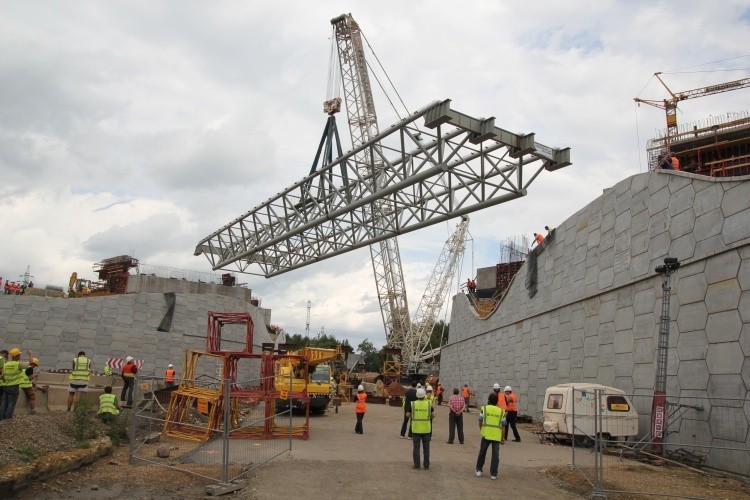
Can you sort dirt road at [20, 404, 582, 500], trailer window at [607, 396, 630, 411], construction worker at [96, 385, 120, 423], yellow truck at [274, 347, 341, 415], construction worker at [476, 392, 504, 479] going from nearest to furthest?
dirt road at [20, 404, 582, 500] → construction worker at [476, 392, 504, 479] → trailer window at [607, 396, 630, 411] → construction worker at [96, 385, 120, 423] → yellow truck at [274, 347, 341, 415]

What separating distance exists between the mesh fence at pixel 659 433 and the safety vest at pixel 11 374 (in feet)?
37.5

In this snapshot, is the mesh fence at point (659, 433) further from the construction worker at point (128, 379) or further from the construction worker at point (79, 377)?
the construction worker at point (79, 377)

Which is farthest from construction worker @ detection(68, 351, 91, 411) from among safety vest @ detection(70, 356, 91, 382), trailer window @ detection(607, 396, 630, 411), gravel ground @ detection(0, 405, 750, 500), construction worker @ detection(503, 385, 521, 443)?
trailer window @ detection(607, 396, 630, 411)

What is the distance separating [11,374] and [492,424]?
33.4 feet

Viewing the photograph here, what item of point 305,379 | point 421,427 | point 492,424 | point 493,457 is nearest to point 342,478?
point 421,427

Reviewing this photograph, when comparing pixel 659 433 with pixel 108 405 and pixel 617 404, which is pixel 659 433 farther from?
pixel 108 405

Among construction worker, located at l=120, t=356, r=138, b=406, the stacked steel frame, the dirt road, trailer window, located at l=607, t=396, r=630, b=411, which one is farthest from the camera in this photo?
construction worker, located at l=120, t=356, r=138, b=406

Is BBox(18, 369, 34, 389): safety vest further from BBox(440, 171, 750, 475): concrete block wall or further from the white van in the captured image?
BBox(440, 171, 750, 475): concrete block wall

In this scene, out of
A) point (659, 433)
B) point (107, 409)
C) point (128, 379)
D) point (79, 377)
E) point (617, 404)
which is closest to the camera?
point (659, 433)

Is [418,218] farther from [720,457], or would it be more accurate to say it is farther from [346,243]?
[720,457]

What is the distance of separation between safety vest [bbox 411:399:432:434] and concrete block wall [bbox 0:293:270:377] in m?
24.2

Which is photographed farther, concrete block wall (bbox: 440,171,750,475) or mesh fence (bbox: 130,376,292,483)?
concrete block wall (bbox: 440,171,750,475)

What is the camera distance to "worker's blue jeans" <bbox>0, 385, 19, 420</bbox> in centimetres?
1262

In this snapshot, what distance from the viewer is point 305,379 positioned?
1661 cm
